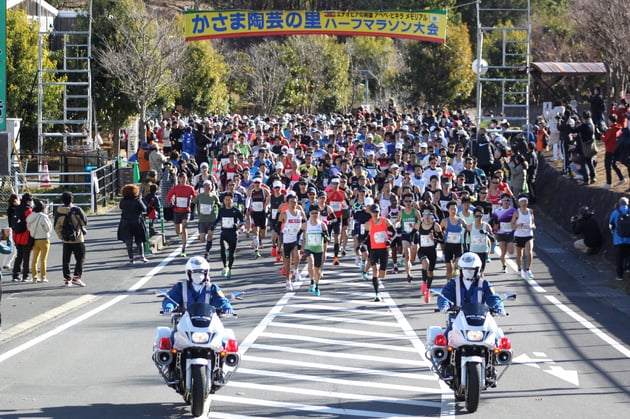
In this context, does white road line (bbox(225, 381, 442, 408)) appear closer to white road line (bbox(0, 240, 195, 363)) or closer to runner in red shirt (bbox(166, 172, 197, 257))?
white road line (bbox(0, 240, 195, 363))

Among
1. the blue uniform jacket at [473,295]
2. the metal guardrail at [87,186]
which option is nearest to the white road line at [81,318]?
the blue uniform jacket at [473,295]

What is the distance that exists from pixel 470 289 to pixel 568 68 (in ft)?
102

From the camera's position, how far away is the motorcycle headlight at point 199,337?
11.3 m

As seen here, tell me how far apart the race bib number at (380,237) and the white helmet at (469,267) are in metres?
7.31

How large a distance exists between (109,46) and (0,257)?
20287 millimetres

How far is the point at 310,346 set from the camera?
616 inches

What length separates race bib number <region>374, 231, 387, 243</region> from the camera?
2008cm

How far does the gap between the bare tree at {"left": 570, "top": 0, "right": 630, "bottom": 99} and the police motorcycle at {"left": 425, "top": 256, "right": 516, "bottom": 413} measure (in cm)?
2775

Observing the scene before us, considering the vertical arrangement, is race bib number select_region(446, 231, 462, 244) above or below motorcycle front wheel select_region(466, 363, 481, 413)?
above

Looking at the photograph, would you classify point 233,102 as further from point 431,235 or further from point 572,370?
point 572,370

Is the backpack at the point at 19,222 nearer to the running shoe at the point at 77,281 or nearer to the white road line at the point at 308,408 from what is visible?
the running shoe at the point at 77,281

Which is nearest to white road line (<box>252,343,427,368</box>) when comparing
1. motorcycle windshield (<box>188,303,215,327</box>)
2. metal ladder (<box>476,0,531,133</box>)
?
motorcycle windshield (<box>188,303,215,327</box>)

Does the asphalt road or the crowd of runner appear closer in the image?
the asphalt road

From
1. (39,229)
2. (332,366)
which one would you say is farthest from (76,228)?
(332,366)
